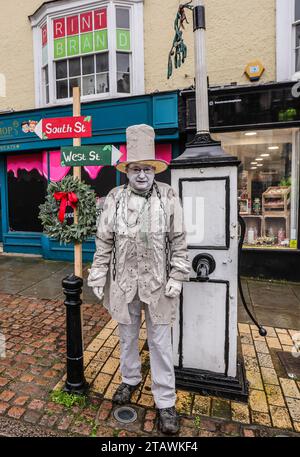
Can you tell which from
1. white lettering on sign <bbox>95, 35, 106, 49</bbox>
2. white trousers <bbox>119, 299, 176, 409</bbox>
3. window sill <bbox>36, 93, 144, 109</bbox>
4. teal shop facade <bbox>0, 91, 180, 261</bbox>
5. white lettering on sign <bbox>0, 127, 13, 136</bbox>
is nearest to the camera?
white trousers <bbox>119, 299, 176, 409</bbox>

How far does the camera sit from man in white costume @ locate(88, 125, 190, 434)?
7.36 feet

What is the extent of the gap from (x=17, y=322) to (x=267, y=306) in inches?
138

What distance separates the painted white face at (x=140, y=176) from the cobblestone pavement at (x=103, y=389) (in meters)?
1.75

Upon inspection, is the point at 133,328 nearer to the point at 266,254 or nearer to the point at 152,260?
the point at 152,260

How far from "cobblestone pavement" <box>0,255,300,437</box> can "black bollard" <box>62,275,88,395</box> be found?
0.15 m

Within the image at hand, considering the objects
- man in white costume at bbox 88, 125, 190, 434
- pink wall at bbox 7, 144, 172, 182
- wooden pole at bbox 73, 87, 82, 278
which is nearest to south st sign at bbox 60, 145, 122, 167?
wooden pole at bbox 73, 87, 82, 278

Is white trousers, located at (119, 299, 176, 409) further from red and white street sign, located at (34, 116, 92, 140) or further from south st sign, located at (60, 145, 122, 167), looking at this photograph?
red and white street sign, located at (34, 116, 92, 140)

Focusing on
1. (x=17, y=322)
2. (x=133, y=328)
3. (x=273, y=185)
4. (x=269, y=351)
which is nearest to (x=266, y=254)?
(x=273, y=185)

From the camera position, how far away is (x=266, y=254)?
5.67 m

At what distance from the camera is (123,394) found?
8.21 ft

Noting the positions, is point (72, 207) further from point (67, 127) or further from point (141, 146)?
point (141, 146)

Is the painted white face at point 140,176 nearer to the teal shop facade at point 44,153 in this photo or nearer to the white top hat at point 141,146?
the white top hat at point 141,146

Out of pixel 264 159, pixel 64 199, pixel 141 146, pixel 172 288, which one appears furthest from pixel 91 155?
pixel 264 159

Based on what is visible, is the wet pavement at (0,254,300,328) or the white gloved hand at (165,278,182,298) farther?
the wet pavement at (0,254,300,328)
